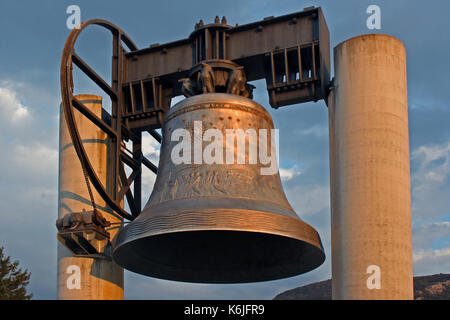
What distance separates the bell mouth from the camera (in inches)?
697

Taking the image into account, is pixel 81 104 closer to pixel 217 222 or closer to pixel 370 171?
pixel 217 222

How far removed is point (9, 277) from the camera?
33312 millimetres

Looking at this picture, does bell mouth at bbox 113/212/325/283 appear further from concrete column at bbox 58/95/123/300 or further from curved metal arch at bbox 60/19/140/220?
concrete column at bbox 58/95/123/300

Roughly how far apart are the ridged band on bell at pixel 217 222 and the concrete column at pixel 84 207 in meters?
3.51

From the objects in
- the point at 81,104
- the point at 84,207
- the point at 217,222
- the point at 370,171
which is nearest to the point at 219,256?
the point at 217,222

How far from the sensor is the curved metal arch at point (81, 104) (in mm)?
18312

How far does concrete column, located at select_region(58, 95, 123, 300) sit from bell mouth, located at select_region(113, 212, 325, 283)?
3.49 metres

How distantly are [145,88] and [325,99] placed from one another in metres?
4.57

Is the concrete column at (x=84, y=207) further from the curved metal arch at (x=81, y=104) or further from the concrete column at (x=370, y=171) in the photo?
the concrete column at (x=370, y=171)

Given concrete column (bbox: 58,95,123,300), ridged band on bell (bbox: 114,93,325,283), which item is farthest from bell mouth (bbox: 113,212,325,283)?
concrete column (bbox: 58,95,123,300)

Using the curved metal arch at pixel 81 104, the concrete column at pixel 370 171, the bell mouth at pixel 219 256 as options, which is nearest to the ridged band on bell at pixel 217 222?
the bell mouth at pixel 219 256

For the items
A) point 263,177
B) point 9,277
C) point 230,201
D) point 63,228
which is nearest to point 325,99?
point 263,177
